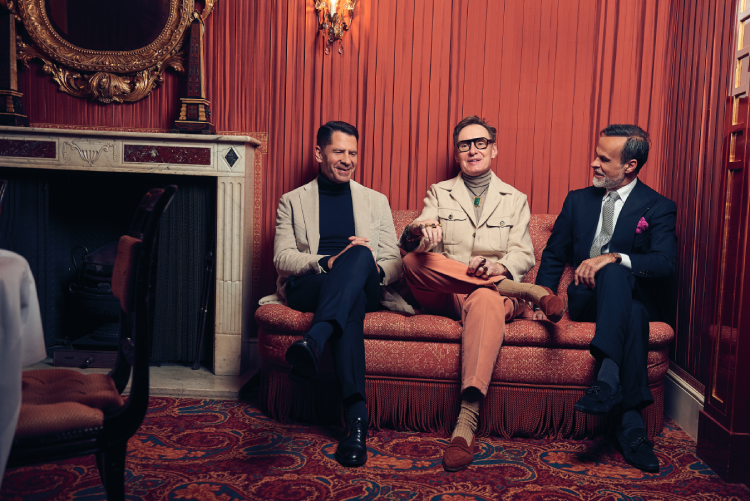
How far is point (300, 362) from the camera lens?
1.91m

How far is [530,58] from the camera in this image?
3070 mm

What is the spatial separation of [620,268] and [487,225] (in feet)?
2.14

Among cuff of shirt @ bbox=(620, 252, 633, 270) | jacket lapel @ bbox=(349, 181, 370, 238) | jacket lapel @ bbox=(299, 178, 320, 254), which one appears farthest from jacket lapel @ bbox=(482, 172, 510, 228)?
jacket lapel @ bbox=(299, 178, 320, 254)

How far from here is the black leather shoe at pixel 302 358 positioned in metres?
1.88

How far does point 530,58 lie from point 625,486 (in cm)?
220

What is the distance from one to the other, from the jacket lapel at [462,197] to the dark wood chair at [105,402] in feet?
5.14

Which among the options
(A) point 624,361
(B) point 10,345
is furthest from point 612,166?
(B) point 10,345

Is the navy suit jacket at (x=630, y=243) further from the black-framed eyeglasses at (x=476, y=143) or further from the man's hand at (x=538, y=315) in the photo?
the black-framed eyeglasses at (x=476, y=143)

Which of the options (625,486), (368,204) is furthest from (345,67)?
(625,486)

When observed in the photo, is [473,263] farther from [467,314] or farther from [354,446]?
[354,446]

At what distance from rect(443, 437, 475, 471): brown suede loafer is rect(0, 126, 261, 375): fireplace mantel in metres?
1.36

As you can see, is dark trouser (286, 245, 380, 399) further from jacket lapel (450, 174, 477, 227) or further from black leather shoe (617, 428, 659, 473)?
black leather shoe (617, 428, 659, 473)

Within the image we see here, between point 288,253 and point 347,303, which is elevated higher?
point 288,253

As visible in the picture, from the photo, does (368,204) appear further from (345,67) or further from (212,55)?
(212,55)
